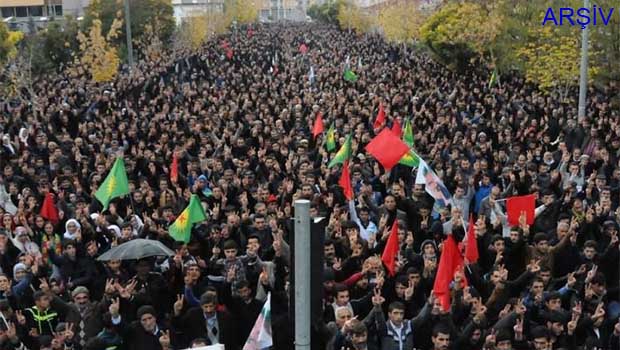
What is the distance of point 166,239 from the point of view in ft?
29.8

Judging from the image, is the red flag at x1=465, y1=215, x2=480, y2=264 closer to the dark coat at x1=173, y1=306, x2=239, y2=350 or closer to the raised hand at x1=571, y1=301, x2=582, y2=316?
the raised hand at x1=571, y1=301, x2=582, y2=316

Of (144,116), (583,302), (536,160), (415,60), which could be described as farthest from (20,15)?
(583,302)

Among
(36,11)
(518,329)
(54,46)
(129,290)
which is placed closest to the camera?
(518,329)

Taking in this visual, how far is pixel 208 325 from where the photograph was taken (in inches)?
268

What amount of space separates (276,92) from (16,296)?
17.4m

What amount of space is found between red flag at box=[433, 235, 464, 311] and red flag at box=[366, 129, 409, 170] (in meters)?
3.74

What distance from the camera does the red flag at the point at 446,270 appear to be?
6.73m

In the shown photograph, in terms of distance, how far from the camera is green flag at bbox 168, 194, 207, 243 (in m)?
8.96

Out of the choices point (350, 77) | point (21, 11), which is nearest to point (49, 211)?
point (350, 77)

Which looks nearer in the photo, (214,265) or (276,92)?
(214,265)

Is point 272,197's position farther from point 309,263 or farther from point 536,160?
point 309,263

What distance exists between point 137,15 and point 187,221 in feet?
100

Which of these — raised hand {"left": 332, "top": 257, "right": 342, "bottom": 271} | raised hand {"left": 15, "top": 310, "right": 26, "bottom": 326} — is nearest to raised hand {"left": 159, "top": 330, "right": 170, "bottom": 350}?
raised hand {"left": 15, "top": 310, "right": 26, "bottom": 326}

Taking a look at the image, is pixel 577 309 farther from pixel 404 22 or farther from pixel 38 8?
pixel 38 8
